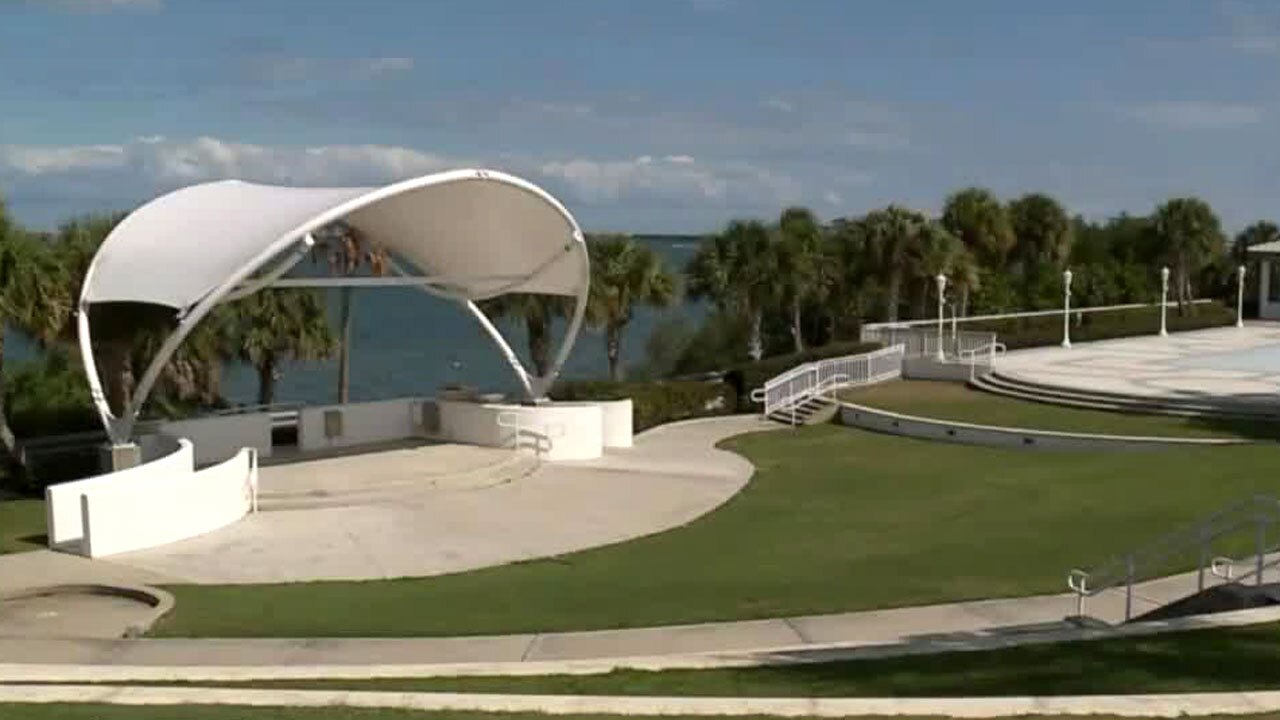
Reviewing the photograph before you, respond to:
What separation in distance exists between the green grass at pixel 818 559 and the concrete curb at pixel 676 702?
379 cm

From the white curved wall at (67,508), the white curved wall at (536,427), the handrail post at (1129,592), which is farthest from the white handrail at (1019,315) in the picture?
the handrail post at (1129,592)

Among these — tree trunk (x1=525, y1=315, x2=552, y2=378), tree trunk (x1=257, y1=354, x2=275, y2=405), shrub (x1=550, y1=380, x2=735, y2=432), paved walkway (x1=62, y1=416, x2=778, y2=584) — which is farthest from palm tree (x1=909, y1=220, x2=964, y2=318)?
tree trunk (x1=257, y1=354, x2=275, y2=405)

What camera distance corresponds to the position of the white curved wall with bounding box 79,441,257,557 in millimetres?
17312

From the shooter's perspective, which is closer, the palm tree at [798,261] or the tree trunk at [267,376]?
the tree trunk at [267,376]

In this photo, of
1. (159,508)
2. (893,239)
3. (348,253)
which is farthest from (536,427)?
(893,239)

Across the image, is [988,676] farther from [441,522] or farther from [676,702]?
[441,522]

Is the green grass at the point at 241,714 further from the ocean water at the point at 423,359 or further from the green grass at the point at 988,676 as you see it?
the ocean water at the point at 423,359

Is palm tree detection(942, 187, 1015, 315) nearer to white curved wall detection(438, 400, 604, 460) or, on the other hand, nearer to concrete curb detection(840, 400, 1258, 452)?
concrete curb detection(840, 400, 1258, 452)

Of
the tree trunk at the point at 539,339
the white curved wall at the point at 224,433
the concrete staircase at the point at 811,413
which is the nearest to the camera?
the white curved wall at the point at 224,433

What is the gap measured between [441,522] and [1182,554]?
10452 mm

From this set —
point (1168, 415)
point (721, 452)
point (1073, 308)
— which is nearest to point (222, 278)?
point (721, 452)

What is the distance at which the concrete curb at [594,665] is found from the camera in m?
10.4

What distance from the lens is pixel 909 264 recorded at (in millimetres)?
43719

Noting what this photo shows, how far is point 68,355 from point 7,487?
527 centimetres
